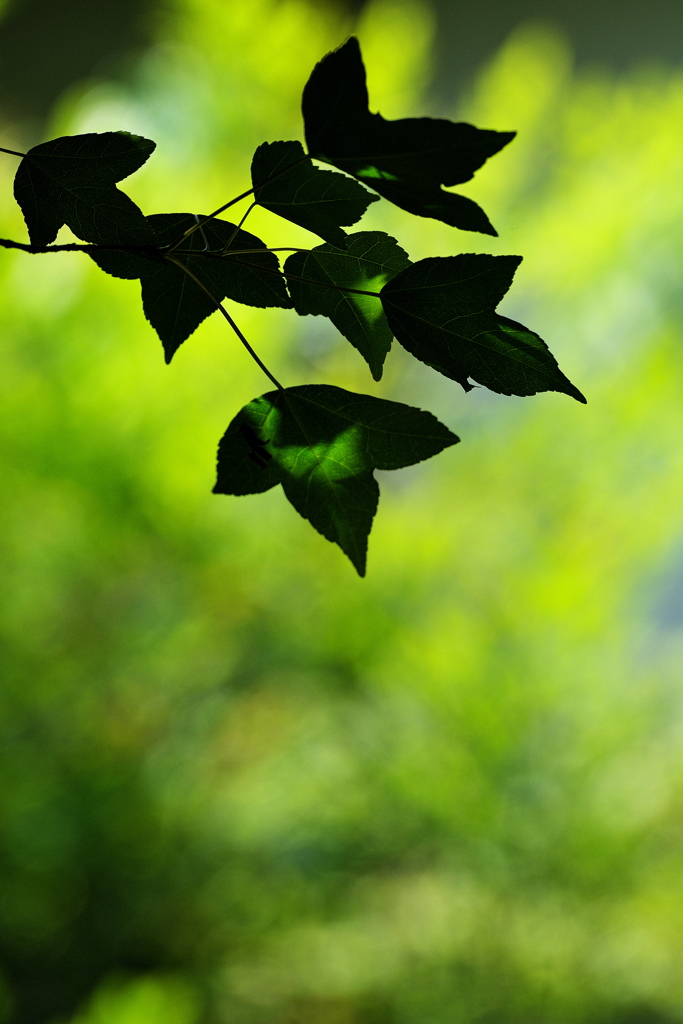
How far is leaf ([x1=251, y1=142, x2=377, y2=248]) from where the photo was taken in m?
0.22

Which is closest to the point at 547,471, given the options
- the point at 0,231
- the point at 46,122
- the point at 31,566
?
the point at 31,566

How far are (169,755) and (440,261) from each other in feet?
4.78

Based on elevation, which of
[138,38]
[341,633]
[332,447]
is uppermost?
[138,38]

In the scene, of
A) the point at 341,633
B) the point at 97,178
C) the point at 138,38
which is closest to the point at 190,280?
the point at 97,178

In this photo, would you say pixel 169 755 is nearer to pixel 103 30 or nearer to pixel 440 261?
pixel 440 261

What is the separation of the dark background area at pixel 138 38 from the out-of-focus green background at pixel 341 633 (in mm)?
167

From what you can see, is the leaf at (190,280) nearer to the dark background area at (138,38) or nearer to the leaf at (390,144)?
the leaf at (390,144)

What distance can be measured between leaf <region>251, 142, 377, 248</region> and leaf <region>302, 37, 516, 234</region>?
2 cm

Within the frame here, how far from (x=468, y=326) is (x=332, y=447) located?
2.1 inches

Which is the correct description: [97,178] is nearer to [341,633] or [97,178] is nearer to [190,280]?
[190,280]

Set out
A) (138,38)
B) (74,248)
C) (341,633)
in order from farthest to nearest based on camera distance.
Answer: (138,38) < (341,633) < (74,248)

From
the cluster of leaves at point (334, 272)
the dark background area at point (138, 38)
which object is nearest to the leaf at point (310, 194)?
the cluster of leaves at point (334, 272)

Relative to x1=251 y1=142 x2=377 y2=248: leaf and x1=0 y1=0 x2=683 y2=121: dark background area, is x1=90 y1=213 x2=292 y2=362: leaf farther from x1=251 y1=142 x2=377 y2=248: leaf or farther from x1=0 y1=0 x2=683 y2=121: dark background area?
x1=0 y1=0 x2=683 y2=121: dark background area

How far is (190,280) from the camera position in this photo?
0.83 feet
